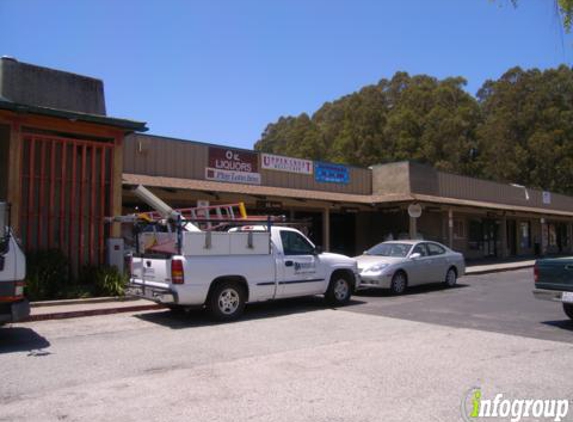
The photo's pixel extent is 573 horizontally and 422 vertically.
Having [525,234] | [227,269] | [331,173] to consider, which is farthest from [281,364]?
[525,234]

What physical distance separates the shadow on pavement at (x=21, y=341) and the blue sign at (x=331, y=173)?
16379mm

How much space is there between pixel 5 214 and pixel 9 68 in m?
6.96

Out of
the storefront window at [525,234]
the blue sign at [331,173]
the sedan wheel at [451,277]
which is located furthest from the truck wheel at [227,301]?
the storefront window at [525,234]

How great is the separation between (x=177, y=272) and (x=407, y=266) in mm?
7110

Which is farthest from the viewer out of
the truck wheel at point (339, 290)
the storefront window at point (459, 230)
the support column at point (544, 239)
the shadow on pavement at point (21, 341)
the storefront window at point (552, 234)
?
the storefront window at point (552, 234)

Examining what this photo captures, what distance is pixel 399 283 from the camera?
14.0 metres

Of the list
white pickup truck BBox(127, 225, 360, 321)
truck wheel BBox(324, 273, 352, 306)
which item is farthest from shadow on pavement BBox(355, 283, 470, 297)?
white pickup truck BBox(127, 225, 360, 321)

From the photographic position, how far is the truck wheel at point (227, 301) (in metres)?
9.73

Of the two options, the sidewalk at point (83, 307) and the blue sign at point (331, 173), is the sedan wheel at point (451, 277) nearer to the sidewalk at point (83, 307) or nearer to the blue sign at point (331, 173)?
the sidewalk at point (83, 307)

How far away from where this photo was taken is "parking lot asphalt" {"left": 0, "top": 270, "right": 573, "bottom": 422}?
5012 millimetres

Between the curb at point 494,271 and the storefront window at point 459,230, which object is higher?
the storefront window at point 459,230

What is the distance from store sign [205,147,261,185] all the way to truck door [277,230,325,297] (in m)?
9.27

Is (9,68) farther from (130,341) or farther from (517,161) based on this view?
(517,161)

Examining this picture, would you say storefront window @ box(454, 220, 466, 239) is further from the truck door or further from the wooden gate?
the wooden gate
